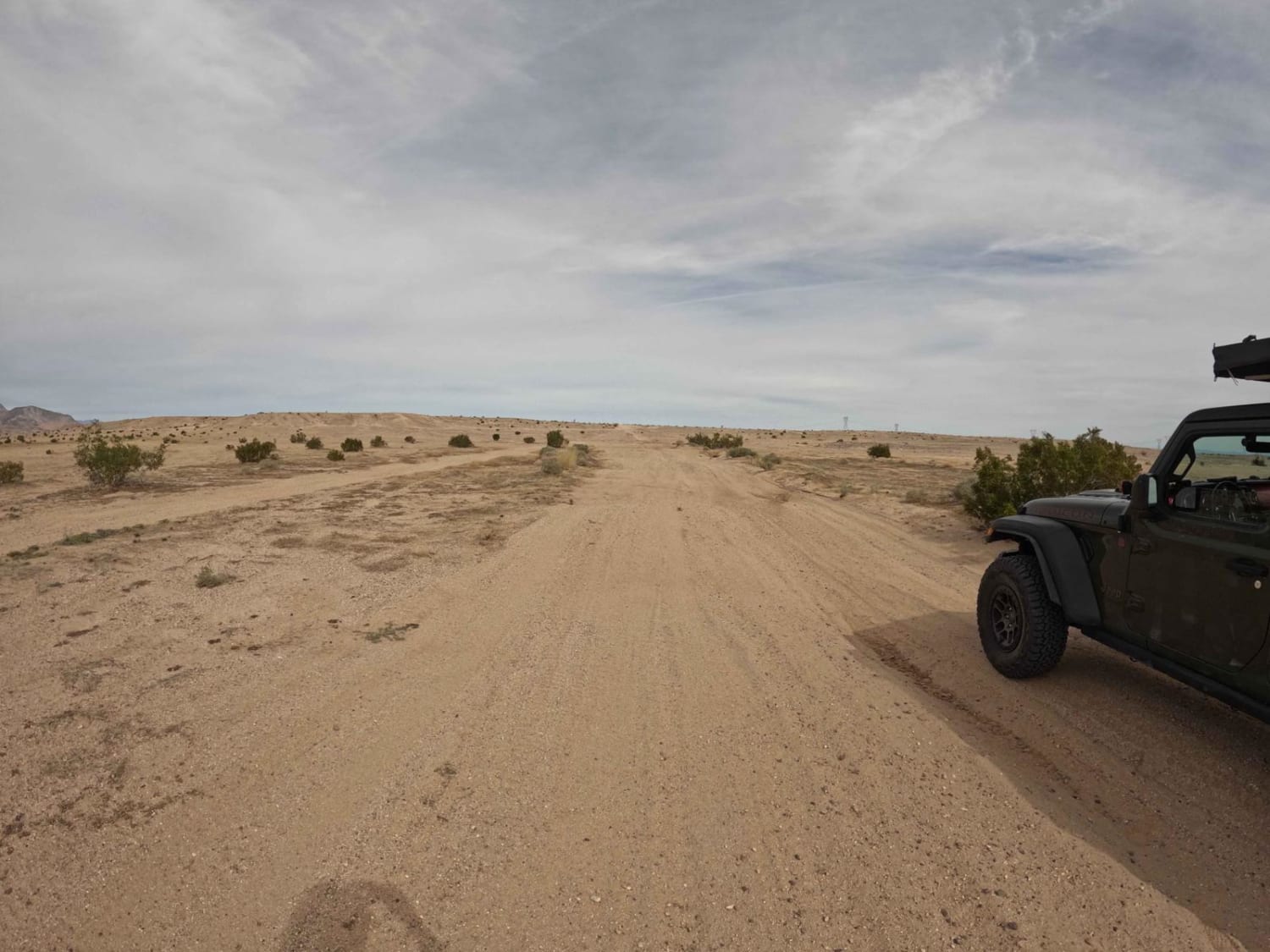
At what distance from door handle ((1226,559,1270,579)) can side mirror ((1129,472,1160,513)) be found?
0.75 metres

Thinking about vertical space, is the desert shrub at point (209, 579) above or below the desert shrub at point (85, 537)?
below

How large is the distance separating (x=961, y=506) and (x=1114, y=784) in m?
11.9

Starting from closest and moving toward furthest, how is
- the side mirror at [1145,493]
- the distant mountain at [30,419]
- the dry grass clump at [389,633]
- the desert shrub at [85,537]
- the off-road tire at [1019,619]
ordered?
the side mirror at [1145,493], the off-road tire at [1019,619], the dry grass clump at [389,633], the desert shrub at [85,537], the distant mountain at [30,419]

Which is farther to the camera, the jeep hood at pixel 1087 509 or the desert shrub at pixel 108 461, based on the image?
the desert shrub at pixel 108 461

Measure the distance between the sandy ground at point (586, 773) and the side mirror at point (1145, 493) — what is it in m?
1.61

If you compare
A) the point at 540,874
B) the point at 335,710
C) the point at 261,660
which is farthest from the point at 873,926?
the point at 261,660

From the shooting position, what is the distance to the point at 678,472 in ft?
79.8

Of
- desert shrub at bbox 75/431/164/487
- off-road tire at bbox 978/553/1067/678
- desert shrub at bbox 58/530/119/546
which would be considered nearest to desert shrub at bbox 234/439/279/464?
desert shrub at bbox 75/431/164/487

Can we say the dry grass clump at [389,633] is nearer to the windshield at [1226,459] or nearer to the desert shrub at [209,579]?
the desert shrub at [209,579]

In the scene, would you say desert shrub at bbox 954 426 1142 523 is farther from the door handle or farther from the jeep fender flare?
the door handle

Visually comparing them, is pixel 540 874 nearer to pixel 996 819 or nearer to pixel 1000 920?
pixel 1000 920

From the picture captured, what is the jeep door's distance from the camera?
144 inches

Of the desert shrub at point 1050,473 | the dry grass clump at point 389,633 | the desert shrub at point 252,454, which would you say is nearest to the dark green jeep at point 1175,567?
the dry grass clump at point 389,633

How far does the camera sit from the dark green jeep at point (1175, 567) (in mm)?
3729
